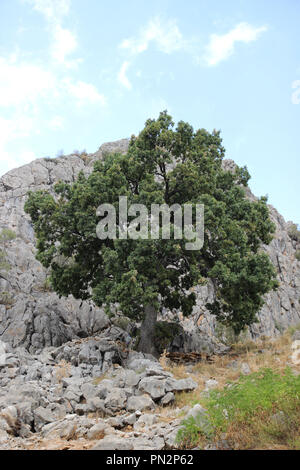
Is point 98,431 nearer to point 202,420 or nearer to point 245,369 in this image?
point 202,420

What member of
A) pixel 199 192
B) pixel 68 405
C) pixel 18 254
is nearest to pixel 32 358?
pixel 68 405

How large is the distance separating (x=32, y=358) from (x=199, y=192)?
401 inches

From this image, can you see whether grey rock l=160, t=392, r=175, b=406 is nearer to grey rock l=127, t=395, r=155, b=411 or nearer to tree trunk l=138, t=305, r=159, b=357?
grey rock l=127, t=395, r=155, b=411

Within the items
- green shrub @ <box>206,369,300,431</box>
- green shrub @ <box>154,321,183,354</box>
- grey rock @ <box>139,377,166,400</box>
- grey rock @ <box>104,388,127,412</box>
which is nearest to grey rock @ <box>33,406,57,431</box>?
grey rock @ <box>104,388,127,412</box>

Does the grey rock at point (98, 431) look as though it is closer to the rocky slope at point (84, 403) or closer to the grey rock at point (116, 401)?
the rocky slope at point (84, 403)

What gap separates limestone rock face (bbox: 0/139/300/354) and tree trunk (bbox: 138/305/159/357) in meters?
3.28

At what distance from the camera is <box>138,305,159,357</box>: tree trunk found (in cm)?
1596

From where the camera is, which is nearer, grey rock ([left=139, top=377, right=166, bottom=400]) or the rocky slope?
the rocky slope

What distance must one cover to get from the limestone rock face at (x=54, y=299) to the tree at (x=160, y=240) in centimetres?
259

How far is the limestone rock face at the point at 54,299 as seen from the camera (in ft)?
62.5

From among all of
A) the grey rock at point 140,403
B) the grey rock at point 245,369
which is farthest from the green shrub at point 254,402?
the grey rock at point 245,369

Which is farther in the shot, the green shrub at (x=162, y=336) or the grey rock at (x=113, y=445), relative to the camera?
the green shrub at (x=162, y=336)
